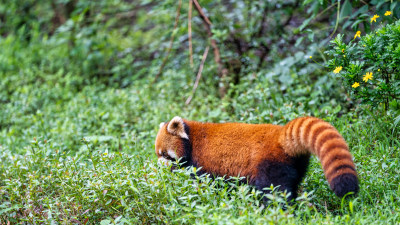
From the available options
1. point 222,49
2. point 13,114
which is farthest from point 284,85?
point 13,114

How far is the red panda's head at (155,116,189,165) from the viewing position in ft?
12.1

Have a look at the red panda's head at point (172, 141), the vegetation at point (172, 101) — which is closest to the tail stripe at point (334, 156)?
the vegetation at point (172, 101)

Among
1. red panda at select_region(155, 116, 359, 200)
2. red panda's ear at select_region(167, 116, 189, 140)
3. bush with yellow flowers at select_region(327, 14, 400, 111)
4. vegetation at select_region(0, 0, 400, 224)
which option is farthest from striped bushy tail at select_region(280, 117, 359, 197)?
red panda's ear at select_region(167, 116, 189, 140)

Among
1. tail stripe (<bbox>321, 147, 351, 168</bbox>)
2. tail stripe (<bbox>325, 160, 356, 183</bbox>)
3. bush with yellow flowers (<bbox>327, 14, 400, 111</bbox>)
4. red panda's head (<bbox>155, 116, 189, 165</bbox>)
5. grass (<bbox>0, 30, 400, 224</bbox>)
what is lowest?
grass (<bbox>0, 30, 400, 224</bbox>)

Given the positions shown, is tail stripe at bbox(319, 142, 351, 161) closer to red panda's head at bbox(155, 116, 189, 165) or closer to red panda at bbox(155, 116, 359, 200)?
red panda at bbox(155, 116, 359, 200)

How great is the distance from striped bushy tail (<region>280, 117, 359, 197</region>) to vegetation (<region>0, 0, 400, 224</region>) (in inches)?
9.2

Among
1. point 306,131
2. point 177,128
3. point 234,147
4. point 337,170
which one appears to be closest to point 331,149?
point 337,170

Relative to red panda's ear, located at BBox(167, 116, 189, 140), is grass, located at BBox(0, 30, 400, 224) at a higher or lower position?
lower

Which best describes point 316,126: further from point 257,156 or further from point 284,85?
point 284,85

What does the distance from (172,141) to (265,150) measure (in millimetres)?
1000

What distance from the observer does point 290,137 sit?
3.00 m

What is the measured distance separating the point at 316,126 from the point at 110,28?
25.4ft

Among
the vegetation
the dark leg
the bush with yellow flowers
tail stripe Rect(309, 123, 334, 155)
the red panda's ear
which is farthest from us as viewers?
the red panda's ear

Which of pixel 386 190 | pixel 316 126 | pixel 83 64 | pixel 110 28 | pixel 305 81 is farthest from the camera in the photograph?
pixel 110 28
